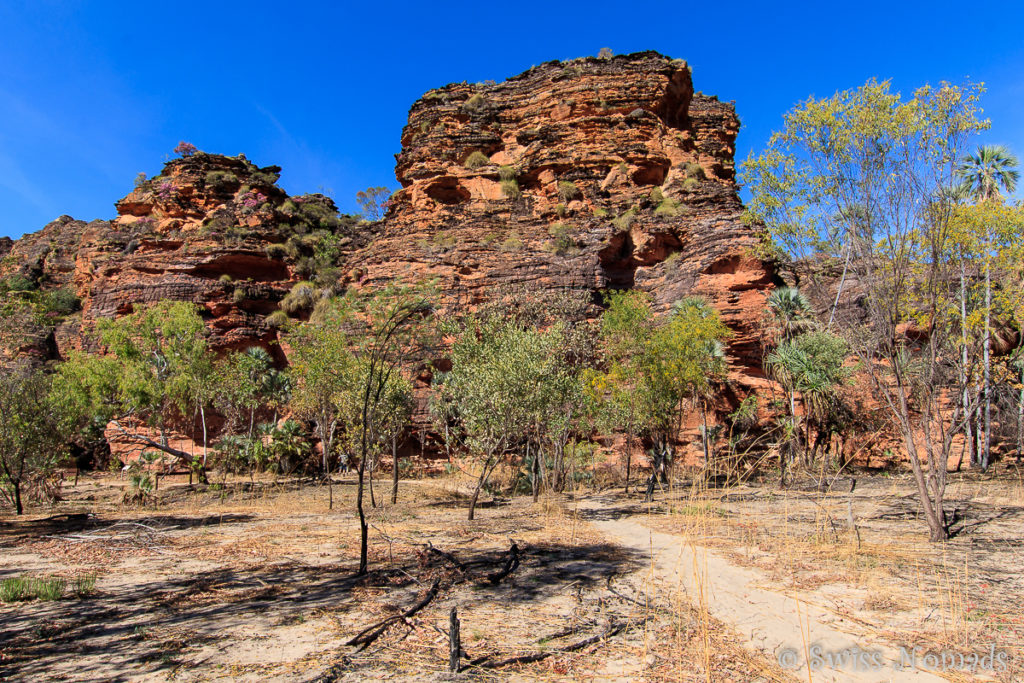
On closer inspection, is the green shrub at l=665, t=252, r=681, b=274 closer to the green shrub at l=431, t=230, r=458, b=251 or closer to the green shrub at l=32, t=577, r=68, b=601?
the green shrub at l=431, t=230, r=458, b=251

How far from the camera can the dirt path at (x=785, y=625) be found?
16.0ft

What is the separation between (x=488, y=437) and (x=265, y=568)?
757cm

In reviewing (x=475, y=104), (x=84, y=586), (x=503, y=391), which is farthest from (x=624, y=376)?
(x=475, y=104)

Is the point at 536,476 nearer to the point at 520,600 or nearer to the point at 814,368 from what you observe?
the point at 520,600

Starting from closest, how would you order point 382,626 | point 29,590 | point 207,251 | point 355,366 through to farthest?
1. point 382,626
2. point 29,590
3. point 355,366
4. point 207,251

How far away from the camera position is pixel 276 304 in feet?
125

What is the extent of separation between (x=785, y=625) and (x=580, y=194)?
1455 inches

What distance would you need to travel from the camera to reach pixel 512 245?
3694 centimetres

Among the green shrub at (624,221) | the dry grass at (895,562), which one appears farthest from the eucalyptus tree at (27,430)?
the green shrub at (624,221)

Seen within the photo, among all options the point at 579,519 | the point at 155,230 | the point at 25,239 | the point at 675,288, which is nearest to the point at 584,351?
the point at 675,288

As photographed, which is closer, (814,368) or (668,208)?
(814,368)

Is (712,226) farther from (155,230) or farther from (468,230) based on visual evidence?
(155,230)

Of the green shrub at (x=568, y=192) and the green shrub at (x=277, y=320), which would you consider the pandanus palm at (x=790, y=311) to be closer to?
the green shrub at (x=568, y=192)

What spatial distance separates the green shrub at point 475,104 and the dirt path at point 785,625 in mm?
44815
